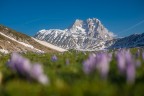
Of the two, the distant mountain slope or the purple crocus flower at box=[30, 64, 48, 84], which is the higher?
the distant mountain slope

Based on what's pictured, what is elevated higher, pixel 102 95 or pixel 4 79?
pixel 4 79

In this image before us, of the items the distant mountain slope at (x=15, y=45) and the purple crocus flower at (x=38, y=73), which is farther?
the distant mountain slope at (x=15, y=45)

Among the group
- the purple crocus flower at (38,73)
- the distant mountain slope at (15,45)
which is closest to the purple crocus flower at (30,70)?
the purple crocus flower at (38,73)

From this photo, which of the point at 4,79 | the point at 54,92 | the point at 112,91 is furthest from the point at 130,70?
the point at 4,79

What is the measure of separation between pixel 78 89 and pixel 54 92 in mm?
372

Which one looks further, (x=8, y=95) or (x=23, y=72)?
(x=23, y=72)

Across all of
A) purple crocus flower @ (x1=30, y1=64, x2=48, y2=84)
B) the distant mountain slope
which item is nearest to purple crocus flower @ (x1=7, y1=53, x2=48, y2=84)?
purple crocus flower @ (x1=30, y1=64, x2=48, y2=84)

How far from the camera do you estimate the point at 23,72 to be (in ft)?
17.1

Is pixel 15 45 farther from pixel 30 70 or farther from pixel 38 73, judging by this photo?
pixel 38 73

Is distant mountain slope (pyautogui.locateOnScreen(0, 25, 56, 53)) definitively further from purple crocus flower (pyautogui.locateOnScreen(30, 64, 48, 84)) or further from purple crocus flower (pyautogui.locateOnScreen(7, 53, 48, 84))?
purple crocus flower (pyautogui.locateOnScreen(30, 64, 48, 84))

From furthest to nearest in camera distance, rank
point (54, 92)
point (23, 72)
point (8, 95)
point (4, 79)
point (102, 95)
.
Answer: point (4, 79), point (23, 72), point (8, 95), point (54, 92), point (102, 95)

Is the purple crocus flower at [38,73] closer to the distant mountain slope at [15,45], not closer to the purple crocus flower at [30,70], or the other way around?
the purple crocus flower at [30,70]

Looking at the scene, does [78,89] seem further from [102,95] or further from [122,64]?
[122,64]

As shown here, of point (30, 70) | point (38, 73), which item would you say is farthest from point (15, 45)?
point (38, 73)
